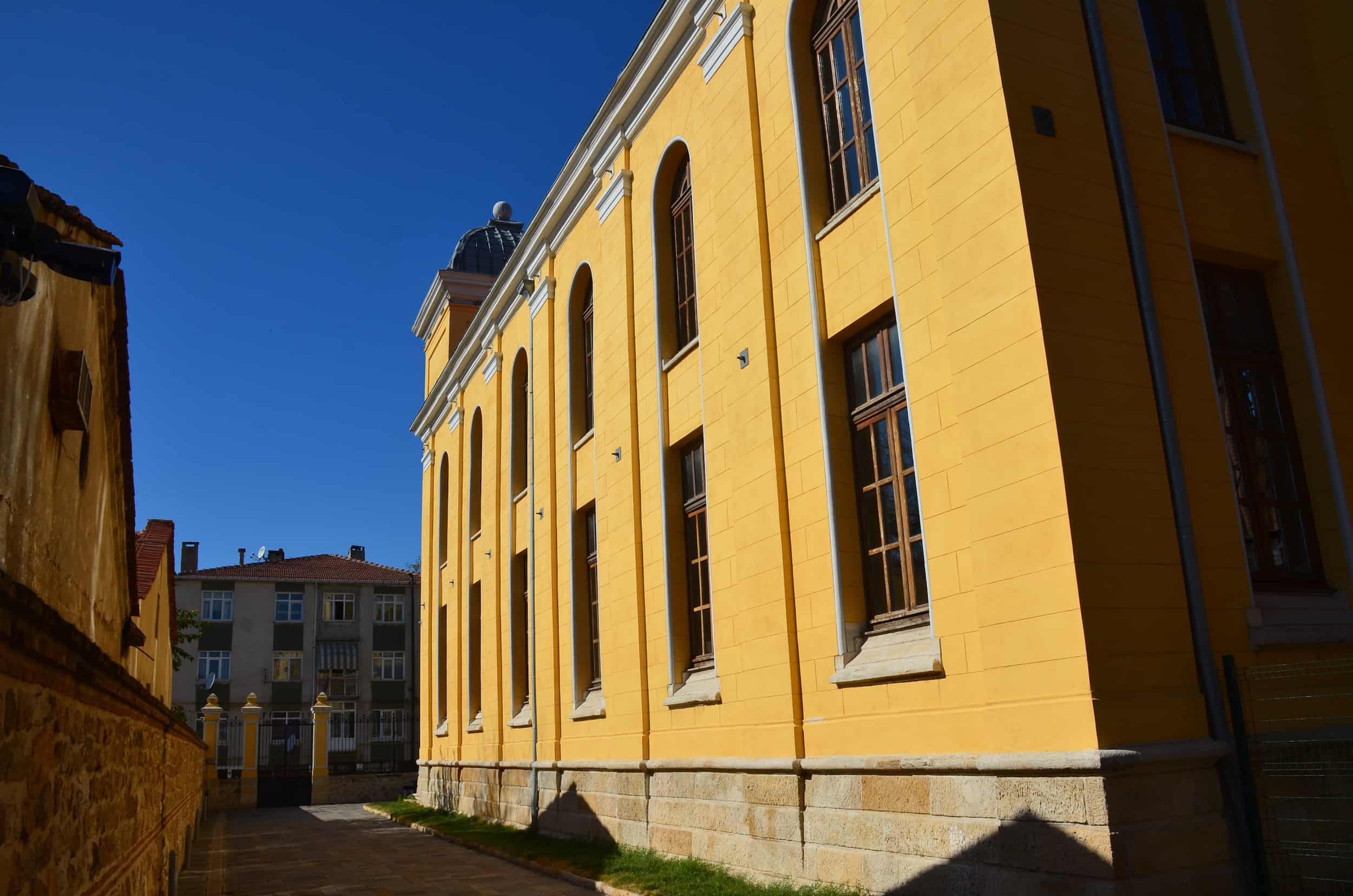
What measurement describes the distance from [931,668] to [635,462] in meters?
7.13

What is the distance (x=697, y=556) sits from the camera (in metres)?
Result: 13.0

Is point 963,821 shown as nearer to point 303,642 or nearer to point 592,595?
point 592,595

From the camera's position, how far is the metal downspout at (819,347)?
937 cm

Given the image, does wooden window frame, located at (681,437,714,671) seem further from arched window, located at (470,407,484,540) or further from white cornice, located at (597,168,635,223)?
arched window, located at (470,407,484,540)

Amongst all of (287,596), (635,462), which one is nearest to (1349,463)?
(635,462)

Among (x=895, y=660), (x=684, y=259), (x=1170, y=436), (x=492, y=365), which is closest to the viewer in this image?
(x=1170, y=436)

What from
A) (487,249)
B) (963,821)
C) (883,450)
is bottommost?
(963,821)

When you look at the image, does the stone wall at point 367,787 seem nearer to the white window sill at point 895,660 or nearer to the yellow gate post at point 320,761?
the yellow gate post at point 320,761

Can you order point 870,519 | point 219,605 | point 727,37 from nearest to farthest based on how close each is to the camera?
1. point 870,519
2. point 727,37
3. point 219,605

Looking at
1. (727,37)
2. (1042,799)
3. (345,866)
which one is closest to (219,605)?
(345,866)

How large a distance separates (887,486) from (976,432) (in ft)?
5.43

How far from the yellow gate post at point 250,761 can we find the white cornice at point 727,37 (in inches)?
1047

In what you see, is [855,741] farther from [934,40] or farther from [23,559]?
[23,559]

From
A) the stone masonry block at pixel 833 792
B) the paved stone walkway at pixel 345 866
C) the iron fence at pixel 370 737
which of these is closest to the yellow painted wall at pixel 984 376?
the stone masonry block at pixel 833 792
